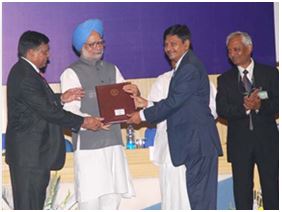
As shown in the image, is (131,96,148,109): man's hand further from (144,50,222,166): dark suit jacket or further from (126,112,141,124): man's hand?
(144,50,222,166): dark suit jacket

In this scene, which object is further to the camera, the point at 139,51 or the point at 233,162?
the point at 139,51

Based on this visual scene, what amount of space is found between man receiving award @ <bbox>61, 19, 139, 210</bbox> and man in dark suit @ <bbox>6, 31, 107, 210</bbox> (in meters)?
0.19

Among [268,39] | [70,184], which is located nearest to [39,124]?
[70,184]

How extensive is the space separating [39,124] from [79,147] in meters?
0.43

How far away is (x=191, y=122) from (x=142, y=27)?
1781 millimetres

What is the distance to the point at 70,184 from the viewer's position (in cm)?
626

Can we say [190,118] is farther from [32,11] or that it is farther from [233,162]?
[32,11]

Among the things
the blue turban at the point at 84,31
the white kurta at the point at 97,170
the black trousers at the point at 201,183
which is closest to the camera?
the black trousers at the point at 201,183

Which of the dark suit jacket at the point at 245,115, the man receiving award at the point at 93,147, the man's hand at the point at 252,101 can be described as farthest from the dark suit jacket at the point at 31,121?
the man's hand at the point at 252,101

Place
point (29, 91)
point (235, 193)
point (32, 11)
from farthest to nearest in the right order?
1. point (32, 11)
2. point (235, 193)
3. point (29, 91)

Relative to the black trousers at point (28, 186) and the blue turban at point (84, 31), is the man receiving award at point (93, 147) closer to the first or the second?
the blue turban at point (84, 31)

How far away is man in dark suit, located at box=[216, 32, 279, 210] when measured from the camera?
5.84 metres

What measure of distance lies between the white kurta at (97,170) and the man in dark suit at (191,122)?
437mm

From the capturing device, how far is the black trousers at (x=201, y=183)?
5.56m
